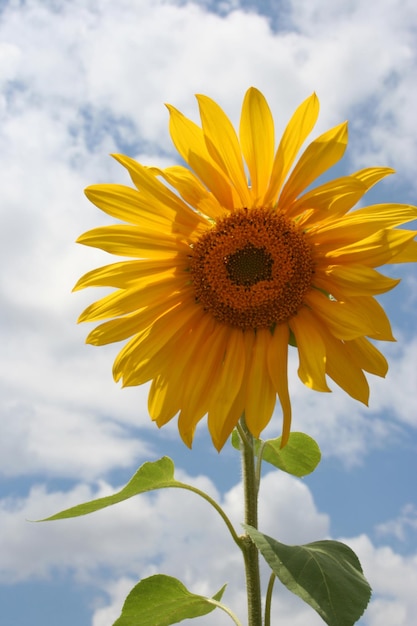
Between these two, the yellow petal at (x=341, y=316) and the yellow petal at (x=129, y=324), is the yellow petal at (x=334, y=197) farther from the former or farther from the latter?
the yellow petal at (x=129, y=324)

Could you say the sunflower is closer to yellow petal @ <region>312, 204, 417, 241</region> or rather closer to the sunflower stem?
yellow petal @ <region>312, 204, 417, 241</region>

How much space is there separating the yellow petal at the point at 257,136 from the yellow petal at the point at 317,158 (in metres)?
0.12

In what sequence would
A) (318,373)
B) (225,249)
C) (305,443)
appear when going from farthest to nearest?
(305,443), (225,249), (318,373)

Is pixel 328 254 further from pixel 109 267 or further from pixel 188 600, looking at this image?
pixel 188 600

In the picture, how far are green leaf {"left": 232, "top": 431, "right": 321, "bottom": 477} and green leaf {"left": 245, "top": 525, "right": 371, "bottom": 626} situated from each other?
3.03 ft

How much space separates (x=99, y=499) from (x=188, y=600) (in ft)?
2.14

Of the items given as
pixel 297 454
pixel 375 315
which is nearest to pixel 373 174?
pixel 375 315

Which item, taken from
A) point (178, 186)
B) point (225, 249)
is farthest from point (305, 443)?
point (178, 186)

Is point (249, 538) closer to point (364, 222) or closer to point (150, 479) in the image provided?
point (150, 479)

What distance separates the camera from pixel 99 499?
3.43 m

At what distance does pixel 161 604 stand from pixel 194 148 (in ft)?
6.59

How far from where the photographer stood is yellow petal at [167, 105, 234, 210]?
330 cm

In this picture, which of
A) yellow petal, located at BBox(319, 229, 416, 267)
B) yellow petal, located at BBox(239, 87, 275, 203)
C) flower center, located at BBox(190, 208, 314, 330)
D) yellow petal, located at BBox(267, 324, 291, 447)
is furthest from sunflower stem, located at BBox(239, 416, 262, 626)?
yellow petal, located at BBox(239, 87, 275, 203)

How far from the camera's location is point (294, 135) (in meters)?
3.29
